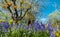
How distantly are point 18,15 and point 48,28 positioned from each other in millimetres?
11619

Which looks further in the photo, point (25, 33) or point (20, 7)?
point (20, 7)

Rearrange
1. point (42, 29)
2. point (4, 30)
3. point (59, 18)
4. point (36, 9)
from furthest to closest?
point (36, 9)
point (59, 18)
point (4, 30)
point (42, 29)

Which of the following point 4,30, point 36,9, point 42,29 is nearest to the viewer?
point 42,29

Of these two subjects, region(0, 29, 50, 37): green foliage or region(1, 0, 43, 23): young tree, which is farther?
region(1, 0, 43, 23): young tree

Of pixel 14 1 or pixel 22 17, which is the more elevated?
pixel 14 1

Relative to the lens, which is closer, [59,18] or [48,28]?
[48,28]

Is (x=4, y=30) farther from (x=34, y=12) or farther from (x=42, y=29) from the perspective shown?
(x=34, y=12)

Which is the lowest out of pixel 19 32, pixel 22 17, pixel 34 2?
pixel 22 17

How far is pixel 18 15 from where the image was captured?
14.8 m

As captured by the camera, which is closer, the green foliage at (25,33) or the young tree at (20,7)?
the green foliage at (25,33)

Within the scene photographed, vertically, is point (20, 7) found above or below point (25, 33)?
below

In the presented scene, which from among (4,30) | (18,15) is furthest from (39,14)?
(4,30)

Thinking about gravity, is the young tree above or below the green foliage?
below

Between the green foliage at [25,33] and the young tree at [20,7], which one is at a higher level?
the green foliage at [25,33]
